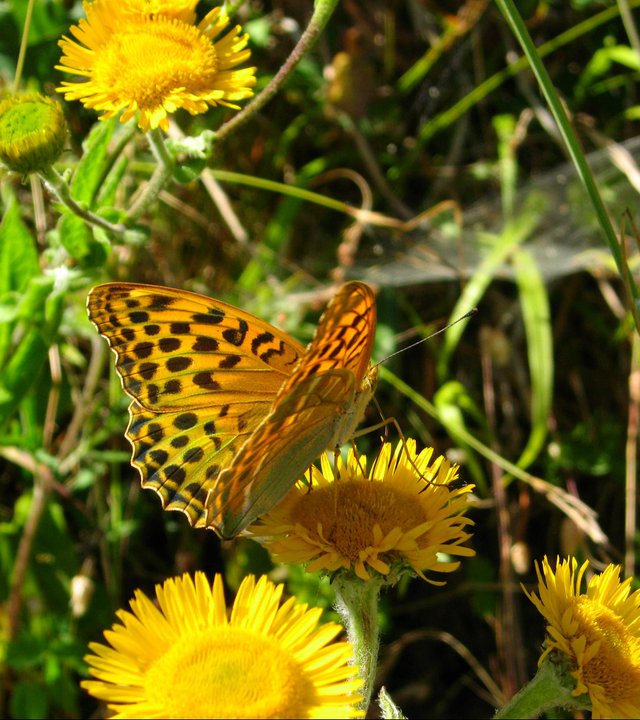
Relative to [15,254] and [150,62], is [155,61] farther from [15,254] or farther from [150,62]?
[15,254]

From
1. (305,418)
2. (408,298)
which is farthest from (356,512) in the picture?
(408,298)

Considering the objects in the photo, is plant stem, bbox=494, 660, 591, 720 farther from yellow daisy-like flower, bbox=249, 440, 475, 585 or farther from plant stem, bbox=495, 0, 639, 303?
plant stem, bbox=495, 0, 639, 303

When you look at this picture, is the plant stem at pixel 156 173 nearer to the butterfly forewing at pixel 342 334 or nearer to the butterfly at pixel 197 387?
the butterfly at pixel 197 387

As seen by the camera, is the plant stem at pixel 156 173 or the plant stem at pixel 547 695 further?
the plant stem at pixel 156 173

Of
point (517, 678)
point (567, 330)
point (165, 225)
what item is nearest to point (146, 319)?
point (165, 225)

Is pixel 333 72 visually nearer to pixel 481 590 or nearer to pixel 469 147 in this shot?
pixel 469 147

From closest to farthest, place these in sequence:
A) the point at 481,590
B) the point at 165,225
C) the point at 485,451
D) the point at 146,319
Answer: the point at 146,319
the point at 485,451
the point at 481,590
the point at 165,225

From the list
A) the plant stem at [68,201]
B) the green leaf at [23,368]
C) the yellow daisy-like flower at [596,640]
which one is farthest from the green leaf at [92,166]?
the yellow daisy-like flower at [596,640]
